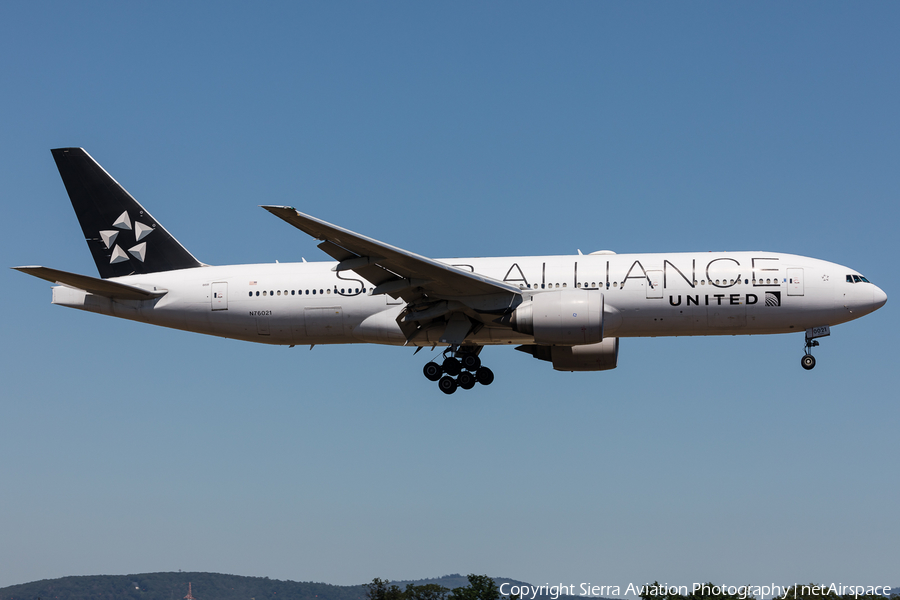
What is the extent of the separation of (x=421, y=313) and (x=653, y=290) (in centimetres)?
730

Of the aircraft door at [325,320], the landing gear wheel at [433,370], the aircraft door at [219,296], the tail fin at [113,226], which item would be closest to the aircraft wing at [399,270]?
the aircraft door at [325,320]

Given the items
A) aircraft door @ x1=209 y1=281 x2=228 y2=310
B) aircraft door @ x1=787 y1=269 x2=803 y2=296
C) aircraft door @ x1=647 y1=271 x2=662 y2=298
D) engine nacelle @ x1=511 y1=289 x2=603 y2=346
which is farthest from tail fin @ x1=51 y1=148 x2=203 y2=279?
aircraft door @ x1=787 y1=269 x2=803 y2=296

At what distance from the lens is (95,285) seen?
102 feet

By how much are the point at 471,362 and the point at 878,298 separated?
13.1 meters

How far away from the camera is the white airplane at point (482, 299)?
28297 mm

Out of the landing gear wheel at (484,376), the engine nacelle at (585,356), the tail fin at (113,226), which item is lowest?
the landing gear wheel at (484,376)

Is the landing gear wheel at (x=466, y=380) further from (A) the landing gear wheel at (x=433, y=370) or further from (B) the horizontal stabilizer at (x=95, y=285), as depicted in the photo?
(B) the horizontal stabilizer at (x=95, y=285)

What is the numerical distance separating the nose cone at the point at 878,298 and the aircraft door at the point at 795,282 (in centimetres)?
243

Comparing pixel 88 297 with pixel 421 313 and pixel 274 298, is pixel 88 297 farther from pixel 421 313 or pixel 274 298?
pixel 421 313

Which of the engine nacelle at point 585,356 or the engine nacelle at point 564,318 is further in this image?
the engine nacelle at point 585,356

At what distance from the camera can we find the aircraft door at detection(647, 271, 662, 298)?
1133 inches

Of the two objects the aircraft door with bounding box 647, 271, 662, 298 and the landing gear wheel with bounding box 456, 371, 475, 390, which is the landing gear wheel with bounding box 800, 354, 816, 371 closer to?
the aircraft door with bounding box 647, 271, 662, 298

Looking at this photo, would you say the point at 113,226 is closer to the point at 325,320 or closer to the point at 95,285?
the point at 95,285

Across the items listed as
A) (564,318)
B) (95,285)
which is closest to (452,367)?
(564,318)
